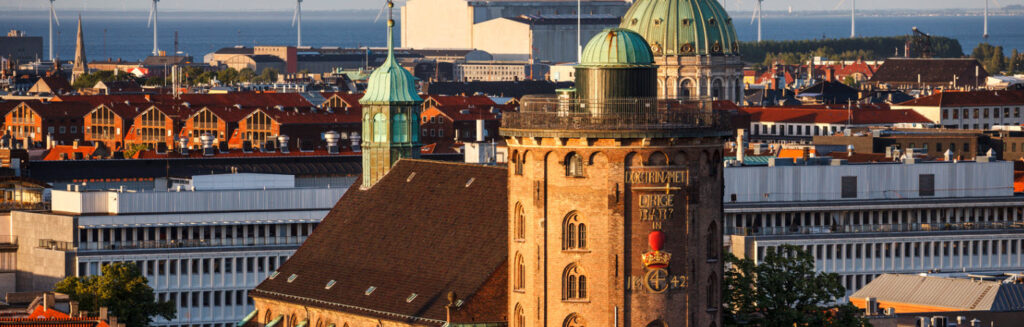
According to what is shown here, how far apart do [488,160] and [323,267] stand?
32.1 metres

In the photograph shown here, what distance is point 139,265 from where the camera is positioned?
368ft

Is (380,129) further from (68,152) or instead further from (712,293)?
(68,152)

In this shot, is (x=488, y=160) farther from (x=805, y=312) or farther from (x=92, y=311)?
(x=805, y=312)

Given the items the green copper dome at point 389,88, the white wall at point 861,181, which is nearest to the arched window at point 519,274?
the green copper dome at point 389,88

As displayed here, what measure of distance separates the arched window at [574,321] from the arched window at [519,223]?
8.13 ft

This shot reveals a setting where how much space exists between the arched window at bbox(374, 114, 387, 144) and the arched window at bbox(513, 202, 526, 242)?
31.1 m

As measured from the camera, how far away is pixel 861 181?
120438mm

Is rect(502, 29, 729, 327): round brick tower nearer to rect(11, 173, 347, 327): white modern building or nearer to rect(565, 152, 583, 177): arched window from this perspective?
rect(565, 152, 583, 177): arched window

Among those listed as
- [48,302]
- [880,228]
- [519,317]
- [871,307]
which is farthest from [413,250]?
[880,228]

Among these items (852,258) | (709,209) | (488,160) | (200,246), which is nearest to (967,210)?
(852,258)

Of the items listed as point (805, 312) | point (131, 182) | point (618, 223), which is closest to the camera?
point (618, 223)

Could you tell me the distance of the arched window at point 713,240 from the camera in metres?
68.6

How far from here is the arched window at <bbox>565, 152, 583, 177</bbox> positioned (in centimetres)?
6712

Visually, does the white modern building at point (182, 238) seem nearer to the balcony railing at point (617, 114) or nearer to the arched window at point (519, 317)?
the arched window at point (519, 317)
